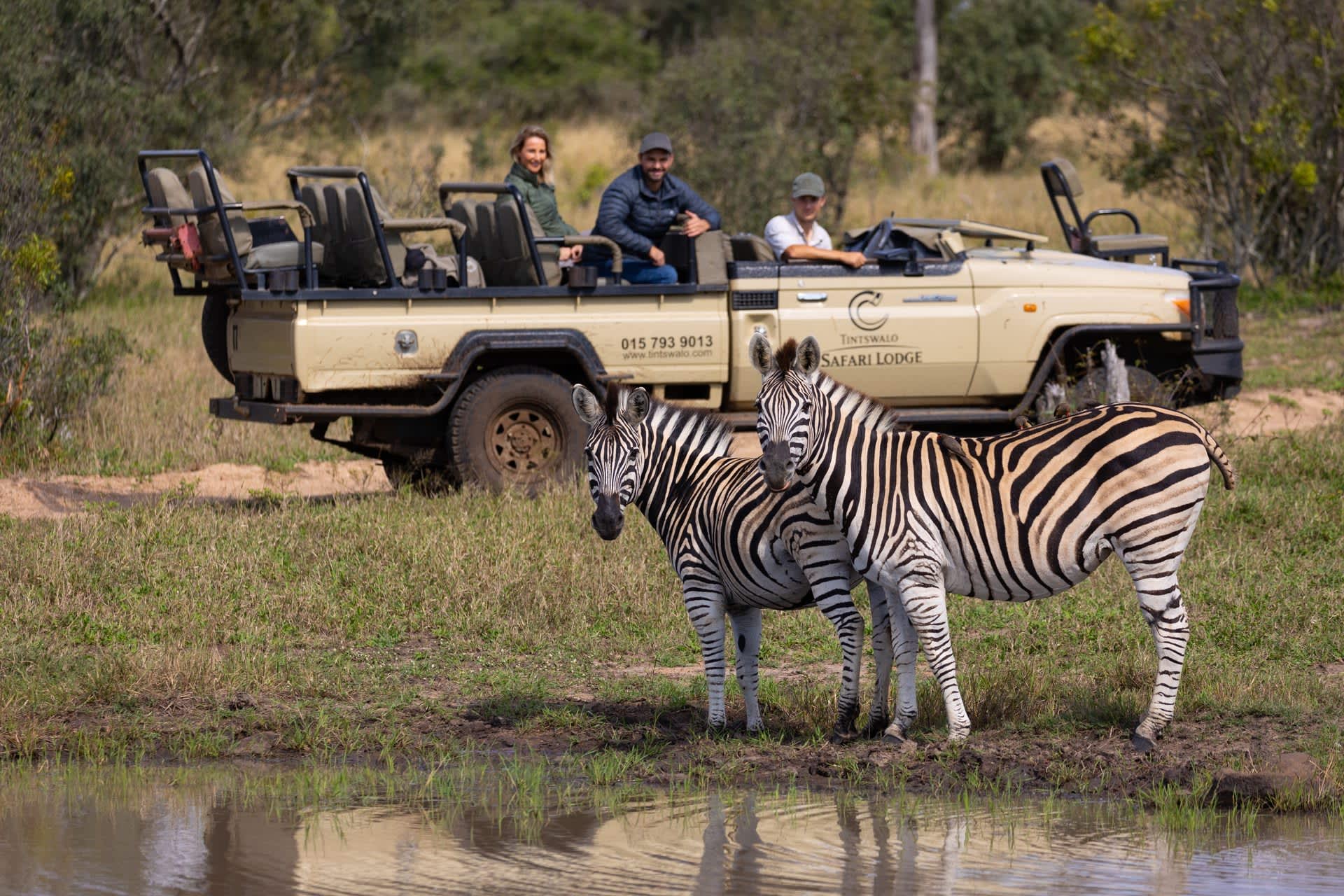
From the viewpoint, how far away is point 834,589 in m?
6.74

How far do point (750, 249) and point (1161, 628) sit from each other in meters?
5.75

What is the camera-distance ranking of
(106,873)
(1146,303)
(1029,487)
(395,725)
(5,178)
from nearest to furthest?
(106,873) < (1029,487) < (395,725) < (1146,303) < (5,178)

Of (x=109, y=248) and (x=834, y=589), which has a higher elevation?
(x=109, y=248)

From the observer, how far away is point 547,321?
1119 centimetres

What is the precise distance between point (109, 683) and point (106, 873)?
2.15m

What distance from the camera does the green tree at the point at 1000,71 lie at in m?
31.9

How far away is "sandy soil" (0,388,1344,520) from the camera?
11531mm

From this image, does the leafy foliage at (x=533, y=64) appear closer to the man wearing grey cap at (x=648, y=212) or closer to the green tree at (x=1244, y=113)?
the green tree at (x=1244, y=113)

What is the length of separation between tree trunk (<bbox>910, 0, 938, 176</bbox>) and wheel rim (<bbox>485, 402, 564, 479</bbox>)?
19988 millimetres

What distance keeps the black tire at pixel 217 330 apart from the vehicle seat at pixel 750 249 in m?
3.42

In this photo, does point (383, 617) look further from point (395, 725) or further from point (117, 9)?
point (117, 9)

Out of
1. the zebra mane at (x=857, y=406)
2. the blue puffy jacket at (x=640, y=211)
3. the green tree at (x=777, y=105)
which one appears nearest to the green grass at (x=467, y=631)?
the zebra mane at (x=857, y=406)

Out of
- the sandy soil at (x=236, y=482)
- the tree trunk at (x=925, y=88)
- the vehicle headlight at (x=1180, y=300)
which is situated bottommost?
the sandy soil at (x=236, y=482)

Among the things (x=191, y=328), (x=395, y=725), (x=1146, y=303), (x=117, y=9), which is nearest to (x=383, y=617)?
(x=395, y=725)
